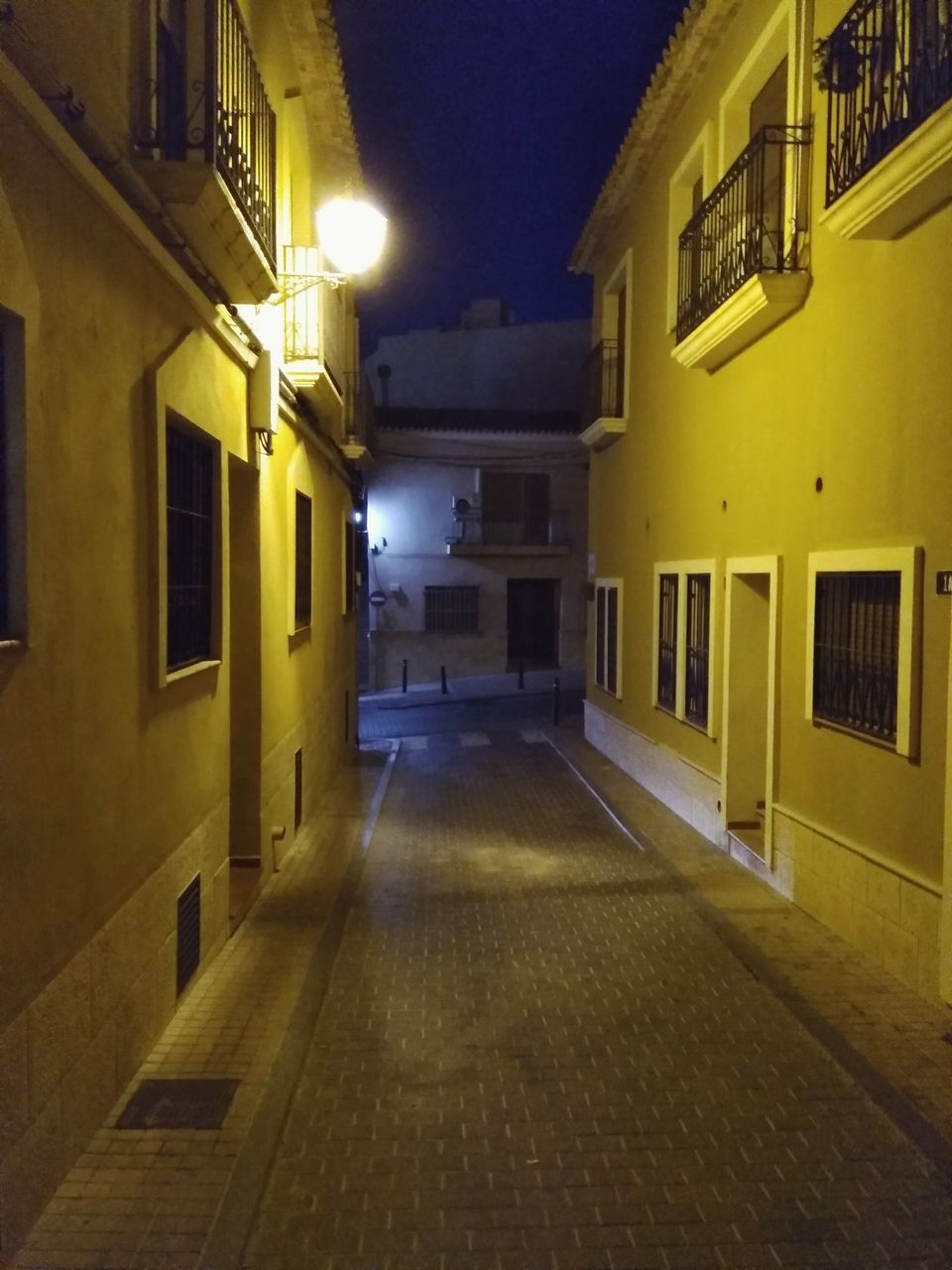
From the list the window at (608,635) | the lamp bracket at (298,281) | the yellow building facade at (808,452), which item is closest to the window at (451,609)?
the window at (608,635)

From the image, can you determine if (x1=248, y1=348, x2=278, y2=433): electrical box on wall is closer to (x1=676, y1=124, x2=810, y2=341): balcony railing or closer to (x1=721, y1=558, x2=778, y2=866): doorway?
(x1=676, y1=124, x2=810, y2=341): balcony railing

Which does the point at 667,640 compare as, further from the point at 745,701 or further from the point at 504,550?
the point at 504,550

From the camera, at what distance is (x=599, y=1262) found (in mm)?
3295

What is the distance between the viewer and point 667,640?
445 inches

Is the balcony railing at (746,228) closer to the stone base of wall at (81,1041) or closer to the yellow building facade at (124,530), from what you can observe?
the yellow building facade at (124,530)

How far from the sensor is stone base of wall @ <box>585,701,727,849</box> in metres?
9.37

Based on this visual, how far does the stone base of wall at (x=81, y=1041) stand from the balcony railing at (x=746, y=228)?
626 centimetres

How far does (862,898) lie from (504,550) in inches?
796

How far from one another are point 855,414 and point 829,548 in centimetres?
95

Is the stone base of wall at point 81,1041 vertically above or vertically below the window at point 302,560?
below

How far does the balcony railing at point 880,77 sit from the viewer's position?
5.21 m

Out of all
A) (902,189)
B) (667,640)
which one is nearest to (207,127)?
(902,189)

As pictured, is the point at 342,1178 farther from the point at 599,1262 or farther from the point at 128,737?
the point at 128,737

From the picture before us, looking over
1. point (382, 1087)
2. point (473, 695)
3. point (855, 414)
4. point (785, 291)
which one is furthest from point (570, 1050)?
point (473, 695)
